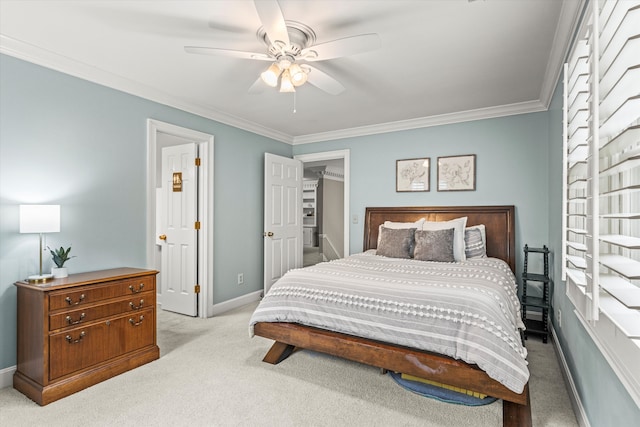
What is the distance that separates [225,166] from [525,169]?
3.53m

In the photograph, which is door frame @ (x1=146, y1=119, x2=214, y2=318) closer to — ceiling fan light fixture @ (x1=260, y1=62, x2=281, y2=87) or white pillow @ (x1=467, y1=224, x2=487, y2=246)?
ceiling fan light fixture @ (x1=260, y1=62, x2=281, y2=87)

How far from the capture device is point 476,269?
9.18 feet

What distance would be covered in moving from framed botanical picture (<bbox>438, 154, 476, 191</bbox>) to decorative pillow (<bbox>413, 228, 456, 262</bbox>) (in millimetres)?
896

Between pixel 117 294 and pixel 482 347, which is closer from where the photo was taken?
pixel 482 347

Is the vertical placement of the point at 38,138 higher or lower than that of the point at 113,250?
higher

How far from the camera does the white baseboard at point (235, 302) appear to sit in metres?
3.99

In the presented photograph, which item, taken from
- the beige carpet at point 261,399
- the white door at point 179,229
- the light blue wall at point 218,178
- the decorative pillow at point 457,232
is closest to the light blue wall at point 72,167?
the light blue wall at point 218,178

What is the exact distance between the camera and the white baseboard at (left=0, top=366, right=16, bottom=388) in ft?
7.59

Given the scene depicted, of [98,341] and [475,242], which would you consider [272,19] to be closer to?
[98,341]

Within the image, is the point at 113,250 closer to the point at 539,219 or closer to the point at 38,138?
the point at 38,138

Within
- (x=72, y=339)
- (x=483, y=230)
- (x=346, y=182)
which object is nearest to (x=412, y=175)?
(x=346, y=182)

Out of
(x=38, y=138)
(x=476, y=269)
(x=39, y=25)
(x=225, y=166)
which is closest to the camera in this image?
(x=39, y=25)

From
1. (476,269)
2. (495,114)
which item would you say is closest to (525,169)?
(495,114)

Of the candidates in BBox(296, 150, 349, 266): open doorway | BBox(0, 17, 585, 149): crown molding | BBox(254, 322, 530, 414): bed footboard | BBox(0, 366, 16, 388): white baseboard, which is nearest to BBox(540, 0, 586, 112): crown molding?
BBox(0, 17, 585, 149): crown molding
